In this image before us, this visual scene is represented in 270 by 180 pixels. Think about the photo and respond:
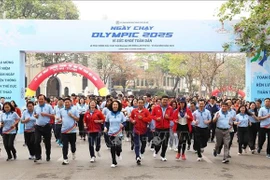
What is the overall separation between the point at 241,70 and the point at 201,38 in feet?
110

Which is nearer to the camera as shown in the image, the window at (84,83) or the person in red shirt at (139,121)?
the person in red shirt at (139,121)

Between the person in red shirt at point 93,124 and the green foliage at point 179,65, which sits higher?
the green foliage at point 179,65

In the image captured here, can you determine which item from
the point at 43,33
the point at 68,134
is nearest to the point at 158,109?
the point at 68,134

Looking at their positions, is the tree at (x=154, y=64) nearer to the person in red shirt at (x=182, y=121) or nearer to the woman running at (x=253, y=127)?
the woman running at (x=253, y=127)

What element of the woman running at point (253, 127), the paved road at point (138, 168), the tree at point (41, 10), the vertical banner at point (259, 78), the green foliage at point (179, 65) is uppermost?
the tree at point (41, 10)

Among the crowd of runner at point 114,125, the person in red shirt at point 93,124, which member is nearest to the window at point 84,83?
the crowd of runner at point 114,125

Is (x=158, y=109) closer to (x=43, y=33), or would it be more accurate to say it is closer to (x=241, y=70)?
(x=43, y=33)

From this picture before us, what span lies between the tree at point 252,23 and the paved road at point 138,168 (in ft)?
15.3

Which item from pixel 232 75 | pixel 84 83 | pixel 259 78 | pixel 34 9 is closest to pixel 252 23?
pixel 259 78

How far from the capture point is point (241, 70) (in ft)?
163

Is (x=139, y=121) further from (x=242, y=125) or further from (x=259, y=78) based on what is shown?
(x=259, y=78)

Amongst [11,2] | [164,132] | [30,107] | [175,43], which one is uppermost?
[11,2]

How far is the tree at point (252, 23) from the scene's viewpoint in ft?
48.4

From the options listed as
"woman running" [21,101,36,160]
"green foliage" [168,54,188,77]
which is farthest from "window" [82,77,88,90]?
"woman running" [21,101,36,160]
